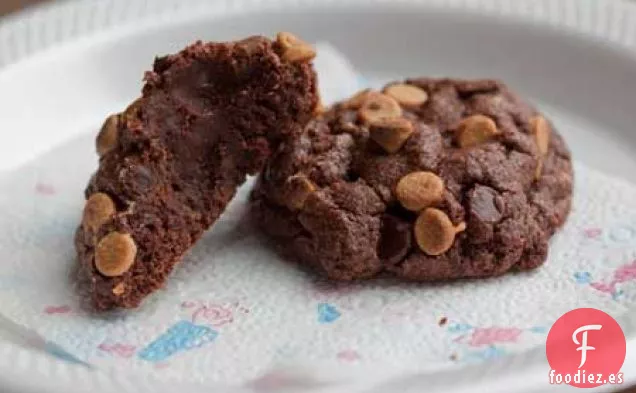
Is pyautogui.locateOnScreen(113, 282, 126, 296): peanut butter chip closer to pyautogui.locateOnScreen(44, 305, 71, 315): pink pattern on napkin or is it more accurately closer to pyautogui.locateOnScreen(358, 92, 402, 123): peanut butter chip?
pyautogui.locateOnScreen(44, 305, 71, 315): pink pattern on napkin

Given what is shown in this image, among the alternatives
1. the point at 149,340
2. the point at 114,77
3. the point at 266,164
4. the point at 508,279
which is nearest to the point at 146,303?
the point at 149,340

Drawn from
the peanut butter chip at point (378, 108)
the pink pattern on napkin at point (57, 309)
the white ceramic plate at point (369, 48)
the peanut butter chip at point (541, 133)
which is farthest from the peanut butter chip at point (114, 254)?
the peanut butter chip at point (541, 133)

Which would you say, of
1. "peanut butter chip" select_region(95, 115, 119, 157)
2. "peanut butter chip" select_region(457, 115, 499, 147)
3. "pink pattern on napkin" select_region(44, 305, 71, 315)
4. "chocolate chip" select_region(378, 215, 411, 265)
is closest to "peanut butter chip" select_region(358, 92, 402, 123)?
"peanut butter chip" select_region(457, 115, 499, 147)

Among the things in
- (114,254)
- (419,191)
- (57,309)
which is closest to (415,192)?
(419,191)

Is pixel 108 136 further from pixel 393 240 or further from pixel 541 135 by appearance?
pixel 541 135

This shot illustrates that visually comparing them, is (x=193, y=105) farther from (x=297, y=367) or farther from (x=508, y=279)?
(x=508, y=279)

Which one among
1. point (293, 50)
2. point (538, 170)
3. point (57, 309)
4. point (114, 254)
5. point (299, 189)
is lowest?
point (57, 309)
